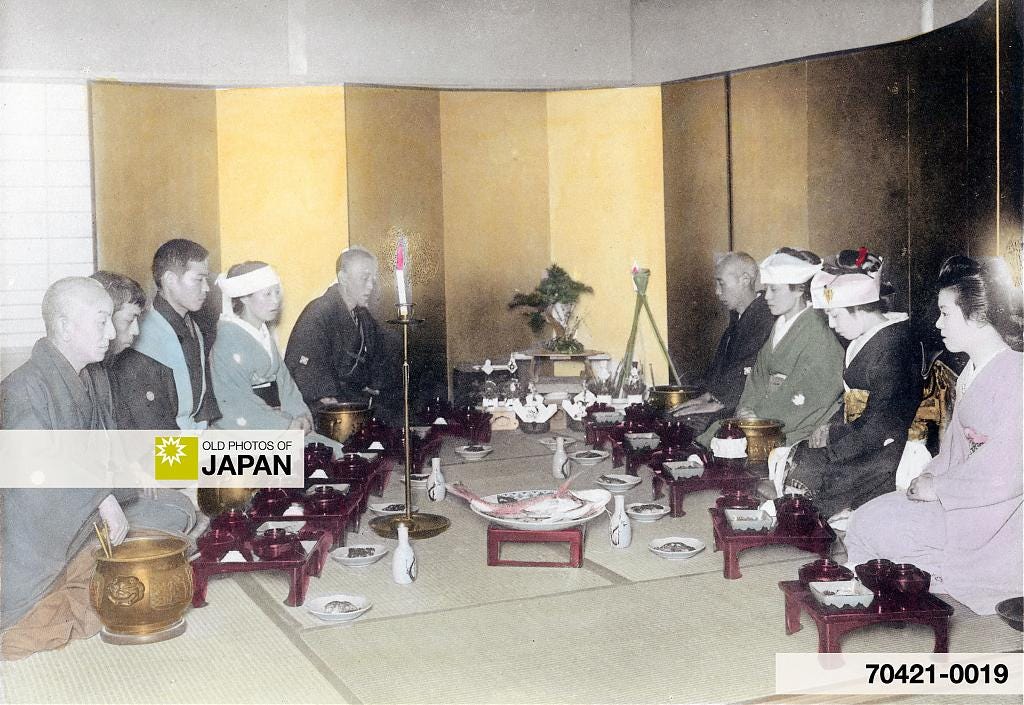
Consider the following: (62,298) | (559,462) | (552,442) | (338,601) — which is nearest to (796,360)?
(559,462)

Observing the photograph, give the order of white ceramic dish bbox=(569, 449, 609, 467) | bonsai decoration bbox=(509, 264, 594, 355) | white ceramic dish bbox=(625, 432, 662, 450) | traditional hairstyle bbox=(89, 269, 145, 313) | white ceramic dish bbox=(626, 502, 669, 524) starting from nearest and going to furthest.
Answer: traditional hairstyle bbox=(89, 269, 145, 313) → white ceramic dish bbox=(626, 502, 669, 524) → white ceramic dish bbox=(625, 432, 662, 450) → white ceramic dish bbox=(569, 449, 609, 467) → bonsai decoration bbox=(509, 264, 594, 355)

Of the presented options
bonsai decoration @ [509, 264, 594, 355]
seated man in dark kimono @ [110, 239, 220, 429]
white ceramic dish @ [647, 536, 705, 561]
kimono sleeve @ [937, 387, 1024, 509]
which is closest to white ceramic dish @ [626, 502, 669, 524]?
white ceramic dish @ [647, 536, 705, 561]

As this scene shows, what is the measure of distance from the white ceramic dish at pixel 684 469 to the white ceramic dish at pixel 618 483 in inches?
17.7

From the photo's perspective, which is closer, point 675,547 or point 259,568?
point 259,568

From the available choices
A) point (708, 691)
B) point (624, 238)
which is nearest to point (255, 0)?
point (624, 238)

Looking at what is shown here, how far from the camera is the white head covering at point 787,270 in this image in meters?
4.91

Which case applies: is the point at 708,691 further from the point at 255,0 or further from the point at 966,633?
the point at 255,0

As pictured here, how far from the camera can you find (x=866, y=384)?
13.0 ft

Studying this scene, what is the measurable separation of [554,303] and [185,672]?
5036mm

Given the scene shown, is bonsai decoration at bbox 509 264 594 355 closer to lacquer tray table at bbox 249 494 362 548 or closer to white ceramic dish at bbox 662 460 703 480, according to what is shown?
white ceramic dish at bbox 662 460 703 480

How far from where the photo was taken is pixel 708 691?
2623 mm

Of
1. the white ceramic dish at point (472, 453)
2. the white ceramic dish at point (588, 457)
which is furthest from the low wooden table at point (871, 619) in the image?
the white ceramic dish at point (472, 453)

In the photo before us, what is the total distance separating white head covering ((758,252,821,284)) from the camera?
16.1 ft

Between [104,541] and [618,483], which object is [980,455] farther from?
[104,541]
